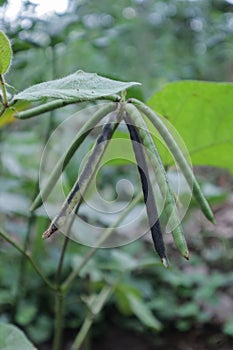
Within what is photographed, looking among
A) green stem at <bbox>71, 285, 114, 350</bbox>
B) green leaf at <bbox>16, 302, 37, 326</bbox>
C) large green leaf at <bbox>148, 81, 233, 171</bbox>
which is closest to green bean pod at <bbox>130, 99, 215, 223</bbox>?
large green leaf at <bbox>148, 81, 233, 171</bbox>

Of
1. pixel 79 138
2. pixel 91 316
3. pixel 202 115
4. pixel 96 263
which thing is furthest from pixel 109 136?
pixel 96 263

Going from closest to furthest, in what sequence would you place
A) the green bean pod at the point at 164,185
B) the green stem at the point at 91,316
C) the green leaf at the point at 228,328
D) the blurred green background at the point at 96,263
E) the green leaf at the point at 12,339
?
the green bean pod at the point at 164,185 → the green leaf at the point at 12,339 → the green stem at the point at 91,316 → the blurred green background at the point at 96,263 → the green leaf at the point at 228,328

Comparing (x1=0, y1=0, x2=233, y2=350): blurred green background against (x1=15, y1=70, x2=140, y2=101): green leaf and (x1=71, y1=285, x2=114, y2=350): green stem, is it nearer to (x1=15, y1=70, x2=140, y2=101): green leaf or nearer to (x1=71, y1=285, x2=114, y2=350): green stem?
(x1=71, y1=285, x2=114, y2=350): green stem

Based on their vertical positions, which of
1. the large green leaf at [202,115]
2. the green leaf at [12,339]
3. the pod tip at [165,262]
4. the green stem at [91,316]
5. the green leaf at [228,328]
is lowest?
the green leaf at [228,328]

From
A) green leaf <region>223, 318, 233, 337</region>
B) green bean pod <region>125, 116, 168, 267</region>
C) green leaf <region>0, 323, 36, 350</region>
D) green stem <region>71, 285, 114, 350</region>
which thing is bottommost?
green leaf <region>223, 318, 233, 337</region>

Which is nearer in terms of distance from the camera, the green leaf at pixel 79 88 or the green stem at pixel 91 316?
the green leaf at pixel 79 88

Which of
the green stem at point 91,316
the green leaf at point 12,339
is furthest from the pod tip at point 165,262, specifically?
the green stem at point 91,316

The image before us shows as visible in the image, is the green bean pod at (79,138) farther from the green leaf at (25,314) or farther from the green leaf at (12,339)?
the green leaf at (25,314)
